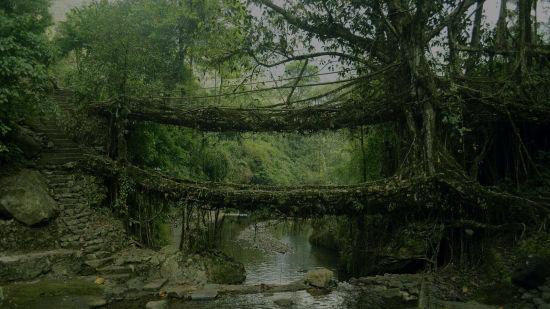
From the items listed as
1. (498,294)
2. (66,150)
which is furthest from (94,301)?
→ (498,294)

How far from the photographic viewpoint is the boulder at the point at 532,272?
4.86 m

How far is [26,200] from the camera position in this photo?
665 centimetres

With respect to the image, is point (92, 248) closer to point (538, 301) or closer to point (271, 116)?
point (271, 116)

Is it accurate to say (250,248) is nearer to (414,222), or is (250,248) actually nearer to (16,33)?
(414,222)

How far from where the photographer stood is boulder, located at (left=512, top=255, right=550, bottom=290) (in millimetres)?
4859

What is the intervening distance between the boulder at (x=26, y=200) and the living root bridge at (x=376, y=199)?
2021 millimetres

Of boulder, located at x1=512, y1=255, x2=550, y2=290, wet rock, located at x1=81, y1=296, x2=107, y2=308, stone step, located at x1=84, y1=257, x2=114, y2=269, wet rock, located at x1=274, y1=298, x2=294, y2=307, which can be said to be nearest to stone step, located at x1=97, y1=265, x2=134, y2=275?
stone step, located at x1=84, y1=257, x2=114, y2=269

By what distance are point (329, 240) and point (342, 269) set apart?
3.08 metres

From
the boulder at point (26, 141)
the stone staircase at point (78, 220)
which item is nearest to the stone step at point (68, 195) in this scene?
the stone staircase at point (78, 220)

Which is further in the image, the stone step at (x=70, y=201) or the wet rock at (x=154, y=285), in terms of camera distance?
the stone step at (x=70, y=201)

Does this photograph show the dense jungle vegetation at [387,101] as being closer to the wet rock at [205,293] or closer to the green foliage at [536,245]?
the green foliage at [536,245]

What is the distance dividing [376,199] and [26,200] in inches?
251

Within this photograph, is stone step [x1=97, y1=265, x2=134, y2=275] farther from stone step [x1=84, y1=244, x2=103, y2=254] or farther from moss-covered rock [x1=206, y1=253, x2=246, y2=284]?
moss-covered rock [x1=206, y1=253, x2=246, y2=284]

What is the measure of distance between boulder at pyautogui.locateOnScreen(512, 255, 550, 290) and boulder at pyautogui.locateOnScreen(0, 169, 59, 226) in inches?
314
